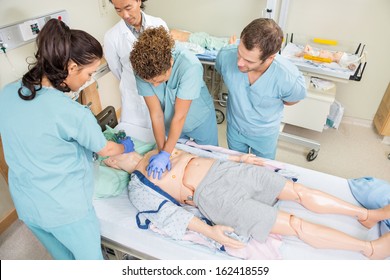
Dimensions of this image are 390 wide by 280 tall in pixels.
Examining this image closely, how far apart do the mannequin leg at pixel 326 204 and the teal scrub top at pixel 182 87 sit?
667mm

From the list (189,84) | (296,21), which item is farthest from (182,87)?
(296,21)

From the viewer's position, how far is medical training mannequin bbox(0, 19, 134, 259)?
94 centimetres

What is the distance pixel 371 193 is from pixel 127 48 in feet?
5.33

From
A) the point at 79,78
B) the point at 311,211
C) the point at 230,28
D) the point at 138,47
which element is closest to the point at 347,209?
the point at 311,211

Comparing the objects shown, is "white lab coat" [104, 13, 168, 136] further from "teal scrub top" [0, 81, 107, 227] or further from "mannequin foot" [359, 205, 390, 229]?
"mannequin foot" [359, 205, 390, 229]

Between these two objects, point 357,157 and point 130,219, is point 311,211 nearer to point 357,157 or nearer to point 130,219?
point 130,219

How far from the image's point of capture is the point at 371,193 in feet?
4.81

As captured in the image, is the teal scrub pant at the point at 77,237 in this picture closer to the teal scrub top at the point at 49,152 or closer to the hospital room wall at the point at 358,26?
the teal scrub top at the point at 49,152

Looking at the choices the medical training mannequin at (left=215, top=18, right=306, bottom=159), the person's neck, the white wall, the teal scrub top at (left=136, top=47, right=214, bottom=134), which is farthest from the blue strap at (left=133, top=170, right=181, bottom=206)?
the white wall

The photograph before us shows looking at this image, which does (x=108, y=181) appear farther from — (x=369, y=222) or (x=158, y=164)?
(x=369, y=222)

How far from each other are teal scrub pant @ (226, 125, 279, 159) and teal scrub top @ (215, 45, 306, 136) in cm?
5

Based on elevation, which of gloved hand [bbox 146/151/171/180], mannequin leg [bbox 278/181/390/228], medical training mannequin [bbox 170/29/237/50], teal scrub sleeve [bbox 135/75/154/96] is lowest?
mannequin leg [bbox 278/181/390/228]

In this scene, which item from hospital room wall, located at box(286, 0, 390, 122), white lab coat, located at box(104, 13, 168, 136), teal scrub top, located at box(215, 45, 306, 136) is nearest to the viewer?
teal scrub top, located at box(215, 45, 306, 136)
